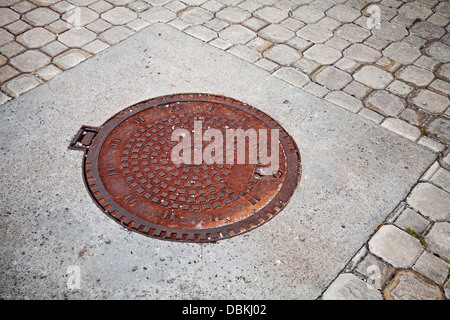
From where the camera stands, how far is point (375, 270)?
7.88 feet

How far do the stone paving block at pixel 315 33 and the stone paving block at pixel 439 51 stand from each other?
1048 mm

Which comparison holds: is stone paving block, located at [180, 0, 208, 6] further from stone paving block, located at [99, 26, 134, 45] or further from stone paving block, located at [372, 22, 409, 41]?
stone paving block, located at [372, 22, 409, 41]

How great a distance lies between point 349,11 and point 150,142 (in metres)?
3.05

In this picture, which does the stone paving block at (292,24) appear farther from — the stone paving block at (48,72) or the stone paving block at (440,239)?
the stone paving block at (440,239)

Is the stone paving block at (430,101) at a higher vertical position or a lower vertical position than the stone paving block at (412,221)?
higher

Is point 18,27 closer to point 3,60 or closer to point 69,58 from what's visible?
point 3,60

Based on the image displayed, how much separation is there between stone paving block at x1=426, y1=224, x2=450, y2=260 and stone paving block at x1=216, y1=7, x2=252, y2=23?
2.96 meters

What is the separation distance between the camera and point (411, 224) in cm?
264

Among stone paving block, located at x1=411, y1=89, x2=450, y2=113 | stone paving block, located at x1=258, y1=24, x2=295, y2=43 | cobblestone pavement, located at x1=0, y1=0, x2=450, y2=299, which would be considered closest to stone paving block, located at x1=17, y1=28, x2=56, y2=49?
cobblestone pavement, located at x1=0, y1=0, x2=450, y2=299

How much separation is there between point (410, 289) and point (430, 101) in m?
1.95

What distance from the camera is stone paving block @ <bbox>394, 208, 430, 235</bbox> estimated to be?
2.62m

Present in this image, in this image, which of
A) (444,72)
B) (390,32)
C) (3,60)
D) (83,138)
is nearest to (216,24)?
(390,32)

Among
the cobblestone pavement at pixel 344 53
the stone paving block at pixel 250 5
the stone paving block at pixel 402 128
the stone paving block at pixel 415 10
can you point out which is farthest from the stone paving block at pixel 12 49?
the stone paving block at pixel 415 10

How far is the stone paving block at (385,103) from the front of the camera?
343 cm
